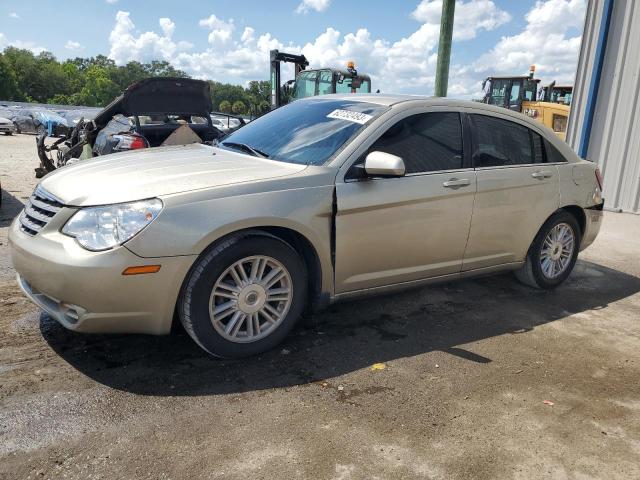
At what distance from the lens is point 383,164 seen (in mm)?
3426

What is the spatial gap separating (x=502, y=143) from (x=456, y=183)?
0.77m

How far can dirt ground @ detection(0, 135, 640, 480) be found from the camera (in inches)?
95.1

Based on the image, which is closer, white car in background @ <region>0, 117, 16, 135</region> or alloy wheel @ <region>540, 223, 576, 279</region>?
alloy wheel @ <region>540, 223, 576, 279</region>

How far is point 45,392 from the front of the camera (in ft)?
9.34

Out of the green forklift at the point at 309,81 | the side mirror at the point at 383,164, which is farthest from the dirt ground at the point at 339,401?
the green forklift at the point at 309,81

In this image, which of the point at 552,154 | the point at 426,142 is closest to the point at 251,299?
the point at 426,142

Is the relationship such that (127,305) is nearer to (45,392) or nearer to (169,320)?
(169,320)

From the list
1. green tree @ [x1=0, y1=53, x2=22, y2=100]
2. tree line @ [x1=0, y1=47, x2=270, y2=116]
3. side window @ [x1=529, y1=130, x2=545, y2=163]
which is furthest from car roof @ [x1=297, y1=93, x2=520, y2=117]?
green tree @ [x1=0, y1=53, x2=22, y2=100]

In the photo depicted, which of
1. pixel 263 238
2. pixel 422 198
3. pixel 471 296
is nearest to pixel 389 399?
pixel 263 238

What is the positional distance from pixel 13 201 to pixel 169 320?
625cm

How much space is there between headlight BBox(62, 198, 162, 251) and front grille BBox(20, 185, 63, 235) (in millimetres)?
232

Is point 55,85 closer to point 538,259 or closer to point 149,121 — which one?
point 149,121

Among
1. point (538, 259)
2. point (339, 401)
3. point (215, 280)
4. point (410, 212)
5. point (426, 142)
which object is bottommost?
point (339, 401)

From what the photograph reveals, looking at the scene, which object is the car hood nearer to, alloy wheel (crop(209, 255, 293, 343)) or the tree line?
alloy wheel (crop(209, 255, 293, 343))
